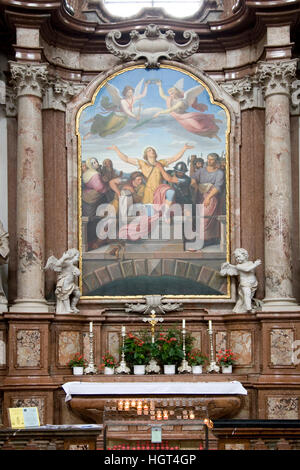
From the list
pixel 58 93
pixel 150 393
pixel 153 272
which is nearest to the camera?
pixel 150 393

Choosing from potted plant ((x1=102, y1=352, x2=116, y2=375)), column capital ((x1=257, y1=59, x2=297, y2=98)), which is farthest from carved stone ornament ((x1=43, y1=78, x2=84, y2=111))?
potted plant ((x1=102, y1=352, x2=116, y2=375))

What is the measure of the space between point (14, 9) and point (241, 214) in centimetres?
556

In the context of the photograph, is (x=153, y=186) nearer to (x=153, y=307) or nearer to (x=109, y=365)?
(x=153, y=307)

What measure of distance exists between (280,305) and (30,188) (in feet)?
15.9

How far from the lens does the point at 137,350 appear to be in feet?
49.0

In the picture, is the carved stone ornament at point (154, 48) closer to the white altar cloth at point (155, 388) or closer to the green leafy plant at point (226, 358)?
the green leafy plant at point (226, 358)

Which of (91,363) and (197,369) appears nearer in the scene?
(197,369)

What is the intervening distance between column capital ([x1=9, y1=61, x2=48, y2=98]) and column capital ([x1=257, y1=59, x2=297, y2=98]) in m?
3.96

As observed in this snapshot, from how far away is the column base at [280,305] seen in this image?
1483 centimetres

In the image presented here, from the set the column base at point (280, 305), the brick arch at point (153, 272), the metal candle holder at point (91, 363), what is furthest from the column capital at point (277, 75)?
the metal candle holder at point (91, 363)

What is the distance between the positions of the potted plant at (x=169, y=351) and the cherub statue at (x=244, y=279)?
1.29 meters

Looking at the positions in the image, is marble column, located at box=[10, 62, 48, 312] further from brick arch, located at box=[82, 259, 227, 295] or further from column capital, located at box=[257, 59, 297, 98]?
column capital, located at box=[257, 59, 297, 98]

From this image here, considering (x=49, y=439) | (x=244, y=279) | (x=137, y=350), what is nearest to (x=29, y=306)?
(x=137, y=350)
